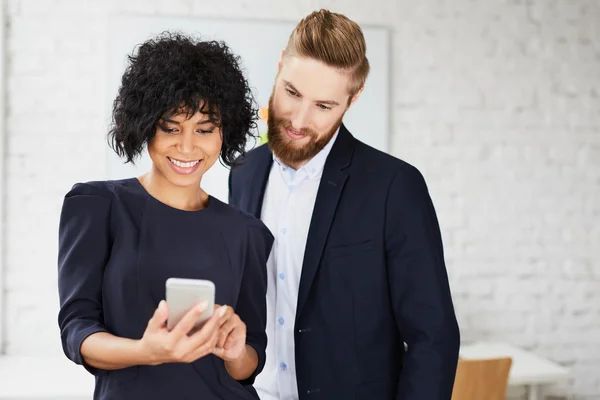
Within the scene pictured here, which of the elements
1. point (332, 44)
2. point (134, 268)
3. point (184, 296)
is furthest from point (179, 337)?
point (332, 44)

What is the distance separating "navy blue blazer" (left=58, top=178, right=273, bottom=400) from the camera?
1.25m

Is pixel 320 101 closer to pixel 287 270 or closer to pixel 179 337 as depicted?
pixel 287 270

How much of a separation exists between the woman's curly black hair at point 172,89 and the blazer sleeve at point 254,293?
20cm

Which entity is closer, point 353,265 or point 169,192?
point 169,192

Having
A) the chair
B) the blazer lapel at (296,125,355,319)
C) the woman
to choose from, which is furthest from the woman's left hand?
the chair

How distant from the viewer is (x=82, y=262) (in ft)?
4.08

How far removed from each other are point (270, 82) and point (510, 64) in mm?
1245

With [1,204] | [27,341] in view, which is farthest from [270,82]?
[27,341]

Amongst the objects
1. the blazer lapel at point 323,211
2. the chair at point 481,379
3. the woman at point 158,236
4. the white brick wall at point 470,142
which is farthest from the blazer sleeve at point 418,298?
the white brick wall at point 470,142

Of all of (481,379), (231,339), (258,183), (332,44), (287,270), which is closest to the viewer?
(231,339)

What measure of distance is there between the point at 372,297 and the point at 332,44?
1.90ft

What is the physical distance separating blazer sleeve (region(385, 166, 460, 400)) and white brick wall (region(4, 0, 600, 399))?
2047 millimetres

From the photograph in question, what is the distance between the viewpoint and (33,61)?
3414 mm

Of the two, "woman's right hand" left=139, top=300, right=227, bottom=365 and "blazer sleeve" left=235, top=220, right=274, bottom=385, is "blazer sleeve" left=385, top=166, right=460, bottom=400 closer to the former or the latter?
"blazer sleeve" left=235, top=220, right=274, bottom=385
